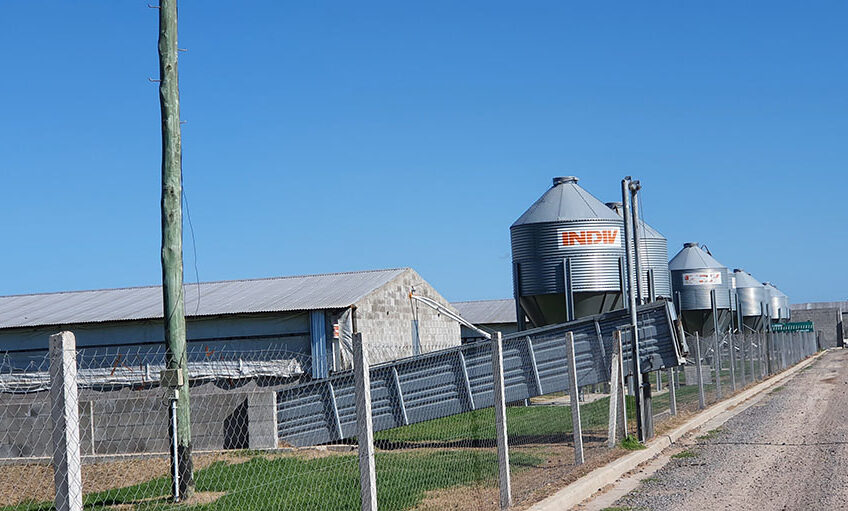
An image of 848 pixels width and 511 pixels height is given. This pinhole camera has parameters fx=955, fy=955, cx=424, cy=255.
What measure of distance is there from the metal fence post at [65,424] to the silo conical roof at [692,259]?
47.5 metres

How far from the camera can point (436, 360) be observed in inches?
734

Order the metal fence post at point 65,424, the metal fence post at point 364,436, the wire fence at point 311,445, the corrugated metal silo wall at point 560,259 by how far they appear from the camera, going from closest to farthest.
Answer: the metal fence post at point 65,424 < the metal fence post at point 364,436 < the wire fence at point 311,445 < the corrugated metal silo wall at point 560,259

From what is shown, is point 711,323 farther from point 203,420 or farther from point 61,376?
point 61,376

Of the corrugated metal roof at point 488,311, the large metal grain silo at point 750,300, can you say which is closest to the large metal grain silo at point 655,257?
the corrugated metal roof at point 488,311

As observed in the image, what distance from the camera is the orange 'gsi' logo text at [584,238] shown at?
25.6m

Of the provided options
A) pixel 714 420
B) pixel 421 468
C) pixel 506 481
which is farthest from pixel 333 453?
pixel 714 420

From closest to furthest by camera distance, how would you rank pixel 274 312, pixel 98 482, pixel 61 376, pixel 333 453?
pixel 61 376 → pixel 98 482 → pixel 333 453 → pixel 274 312

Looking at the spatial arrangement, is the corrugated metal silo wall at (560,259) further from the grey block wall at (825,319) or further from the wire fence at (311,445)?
the grey block wall at (825,319)

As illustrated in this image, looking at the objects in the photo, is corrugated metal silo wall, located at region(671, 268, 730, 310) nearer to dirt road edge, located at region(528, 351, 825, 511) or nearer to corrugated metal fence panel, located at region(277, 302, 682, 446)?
dirt road edge, located at region(528, 351, 825, 511)

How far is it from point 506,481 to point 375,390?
8422mm

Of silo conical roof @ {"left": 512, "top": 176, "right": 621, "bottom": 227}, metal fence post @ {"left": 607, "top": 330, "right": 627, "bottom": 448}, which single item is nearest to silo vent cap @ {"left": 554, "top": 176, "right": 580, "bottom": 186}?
silo conical roof @ {"left": 512, "top": 176, "right": 621, "bottom": 227}

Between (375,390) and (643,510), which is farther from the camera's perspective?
(375,390)

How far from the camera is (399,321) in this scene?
33.9 m

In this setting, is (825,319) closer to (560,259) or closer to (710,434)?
(560,259)
